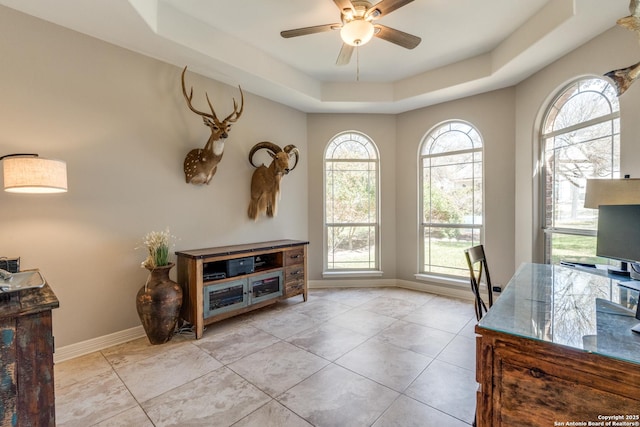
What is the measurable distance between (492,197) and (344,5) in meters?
3.25

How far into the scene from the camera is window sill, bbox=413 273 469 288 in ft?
13.9

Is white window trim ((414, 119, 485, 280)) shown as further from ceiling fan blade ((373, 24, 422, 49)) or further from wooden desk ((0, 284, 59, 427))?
wooden desk ((0, 284, 59, 427))

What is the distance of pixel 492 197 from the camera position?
4035mm

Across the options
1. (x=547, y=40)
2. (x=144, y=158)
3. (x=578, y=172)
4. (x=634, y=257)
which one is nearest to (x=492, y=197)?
(x=578, y=172)

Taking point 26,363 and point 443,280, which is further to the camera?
point 443,280

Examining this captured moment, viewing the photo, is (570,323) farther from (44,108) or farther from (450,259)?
(44,108)

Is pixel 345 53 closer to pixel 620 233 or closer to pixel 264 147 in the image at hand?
pixel 264 147

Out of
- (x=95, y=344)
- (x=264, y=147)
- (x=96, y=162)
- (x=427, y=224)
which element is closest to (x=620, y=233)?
(x=427, y=224)

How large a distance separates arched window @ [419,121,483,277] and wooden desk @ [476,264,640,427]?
3067 millimetres

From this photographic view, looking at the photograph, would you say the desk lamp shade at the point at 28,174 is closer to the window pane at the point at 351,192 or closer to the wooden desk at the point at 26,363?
the wooden desk at the point at 26,363

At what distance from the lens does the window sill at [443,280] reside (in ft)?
13.9

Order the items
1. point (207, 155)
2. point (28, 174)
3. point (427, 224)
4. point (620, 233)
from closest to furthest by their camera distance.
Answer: point (620, 233) → point (28, 174) → point (207, 155) → point (427, 224)

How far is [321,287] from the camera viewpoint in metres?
4.79

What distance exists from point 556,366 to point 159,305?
2.96 meters
